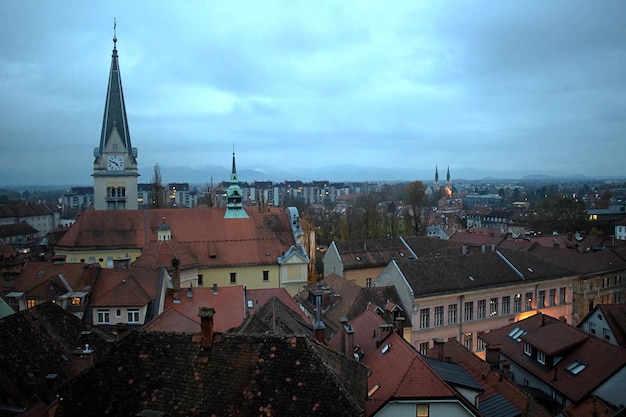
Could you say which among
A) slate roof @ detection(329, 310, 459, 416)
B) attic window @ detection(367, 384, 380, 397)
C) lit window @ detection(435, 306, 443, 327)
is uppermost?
slate roof @ detection(329, 310, 459, 416)

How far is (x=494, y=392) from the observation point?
67.2ft

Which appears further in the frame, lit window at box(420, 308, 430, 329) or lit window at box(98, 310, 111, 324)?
lit window at box(420, 308, 430, 329)

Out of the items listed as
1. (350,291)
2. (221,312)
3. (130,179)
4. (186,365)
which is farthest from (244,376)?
(130,179)

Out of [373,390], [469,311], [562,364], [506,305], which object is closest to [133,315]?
[373,390]

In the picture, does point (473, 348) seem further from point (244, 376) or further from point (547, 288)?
point (244, 376)

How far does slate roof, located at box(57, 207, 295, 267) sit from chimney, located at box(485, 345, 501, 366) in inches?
981

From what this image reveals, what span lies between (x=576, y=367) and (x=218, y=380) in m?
18.2

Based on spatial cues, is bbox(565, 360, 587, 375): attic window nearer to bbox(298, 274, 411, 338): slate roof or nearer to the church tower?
bbox(298, 274, 411, 338): slate roof

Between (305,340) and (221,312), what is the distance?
17838 millimetres

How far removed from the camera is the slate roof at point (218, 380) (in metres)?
12.8

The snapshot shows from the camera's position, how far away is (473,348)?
37.3 metres

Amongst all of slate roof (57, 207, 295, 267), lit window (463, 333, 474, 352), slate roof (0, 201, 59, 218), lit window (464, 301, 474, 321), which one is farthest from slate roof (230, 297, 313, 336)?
slate roof (0, 201, 59, 218)

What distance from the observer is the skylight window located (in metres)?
28.4

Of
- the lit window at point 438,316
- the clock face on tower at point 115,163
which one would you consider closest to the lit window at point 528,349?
the lit window at point 438,316
